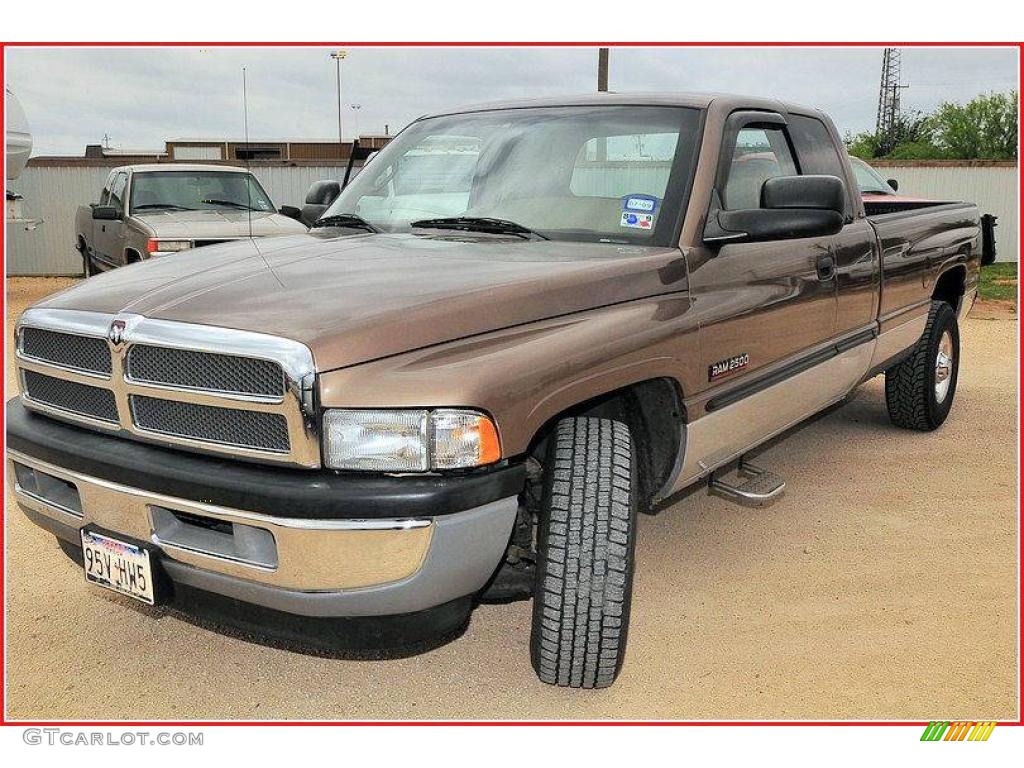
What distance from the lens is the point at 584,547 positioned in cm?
273

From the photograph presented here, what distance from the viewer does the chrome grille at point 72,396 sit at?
2805 mm

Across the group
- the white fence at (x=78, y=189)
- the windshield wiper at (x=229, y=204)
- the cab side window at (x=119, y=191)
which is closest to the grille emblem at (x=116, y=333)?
the windshield wiper at (x=229, y=204)

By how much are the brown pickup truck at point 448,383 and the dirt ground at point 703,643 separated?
388 millimetres

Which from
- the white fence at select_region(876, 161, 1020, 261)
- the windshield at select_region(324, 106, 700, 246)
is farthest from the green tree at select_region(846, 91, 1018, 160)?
the windshield at select_region(324, 106, 700, 246)

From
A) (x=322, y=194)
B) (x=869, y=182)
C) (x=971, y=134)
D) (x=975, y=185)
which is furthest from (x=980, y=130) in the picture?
(x=322, y=194)

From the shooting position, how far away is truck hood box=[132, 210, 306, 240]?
9.45 metres

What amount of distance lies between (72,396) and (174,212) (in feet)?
26.5

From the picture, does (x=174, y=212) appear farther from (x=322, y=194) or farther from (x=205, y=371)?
(x=205, y=371)

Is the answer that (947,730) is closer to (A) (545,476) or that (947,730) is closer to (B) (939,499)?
(A) (545,476)

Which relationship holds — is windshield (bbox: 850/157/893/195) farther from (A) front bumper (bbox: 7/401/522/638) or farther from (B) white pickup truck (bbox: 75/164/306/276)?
(A) front bumper (bbox: 7/401/522/638)

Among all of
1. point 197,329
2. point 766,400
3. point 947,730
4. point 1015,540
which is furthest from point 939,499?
point 197,329

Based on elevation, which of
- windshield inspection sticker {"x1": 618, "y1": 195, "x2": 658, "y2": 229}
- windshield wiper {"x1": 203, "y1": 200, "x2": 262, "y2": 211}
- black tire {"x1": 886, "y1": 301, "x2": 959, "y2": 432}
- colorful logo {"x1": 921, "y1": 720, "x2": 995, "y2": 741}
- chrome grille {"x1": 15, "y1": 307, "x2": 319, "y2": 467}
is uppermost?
windshield inspection sticker {"x1": 618, "y1": 195, "x2": 658, "y2": 229}

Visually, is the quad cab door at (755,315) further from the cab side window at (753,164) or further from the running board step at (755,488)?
the running board step at (755,488)

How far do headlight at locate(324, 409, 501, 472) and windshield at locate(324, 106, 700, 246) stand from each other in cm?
124
